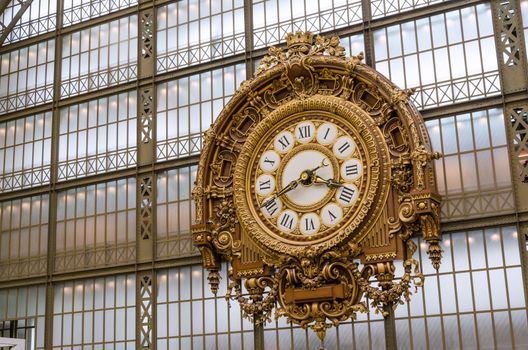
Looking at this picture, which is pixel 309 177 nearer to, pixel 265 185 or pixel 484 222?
pixel 265 185

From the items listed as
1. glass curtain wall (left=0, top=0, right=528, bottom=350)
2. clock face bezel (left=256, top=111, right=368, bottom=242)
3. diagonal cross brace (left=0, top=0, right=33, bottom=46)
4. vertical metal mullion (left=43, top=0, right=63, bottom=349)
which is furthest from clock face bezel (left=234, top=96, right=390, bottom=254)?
diagonal cross brace (left=0, top=0, right=33, bottom=46)

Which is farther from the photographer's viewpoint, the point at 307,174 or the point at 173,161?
the point at 173,161

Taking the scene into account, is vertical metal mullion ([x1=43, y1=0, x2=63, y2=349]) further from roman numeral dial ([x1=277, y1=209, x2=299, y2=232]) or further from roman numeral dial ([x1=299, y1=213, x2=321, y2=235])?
roman numeral dial ([x1=299, y1=213, x2=321, y2=235])

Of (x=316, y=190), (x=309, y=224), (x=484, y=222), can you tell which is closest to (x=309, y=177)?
(x=316, y=190)

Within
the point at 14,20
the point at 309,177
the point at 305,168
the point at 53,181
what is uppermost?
the point at 14,20

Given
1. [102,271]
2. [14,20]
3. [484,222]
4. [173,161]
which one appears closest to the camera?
[484,222]

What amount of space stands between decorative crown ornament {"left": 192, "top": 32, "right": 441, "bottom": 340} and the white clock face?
3cm

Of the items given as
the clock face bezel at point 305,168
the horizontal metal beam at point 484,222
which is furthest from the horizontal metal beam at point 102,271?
the horizontal metal beam at point 484,222

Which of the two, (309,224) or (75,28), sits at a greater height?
(75,28)

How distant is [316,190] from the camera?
25375 millimetres

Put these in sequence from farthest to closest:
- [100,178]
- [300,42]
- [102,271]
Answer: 1. [100,178]
2. [102,271]
3. [300,42]

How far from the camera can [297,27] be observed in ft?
92.6

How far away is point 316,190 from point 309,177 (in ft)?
1.49

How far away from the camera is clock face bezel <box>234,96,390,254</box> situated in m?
24.3
